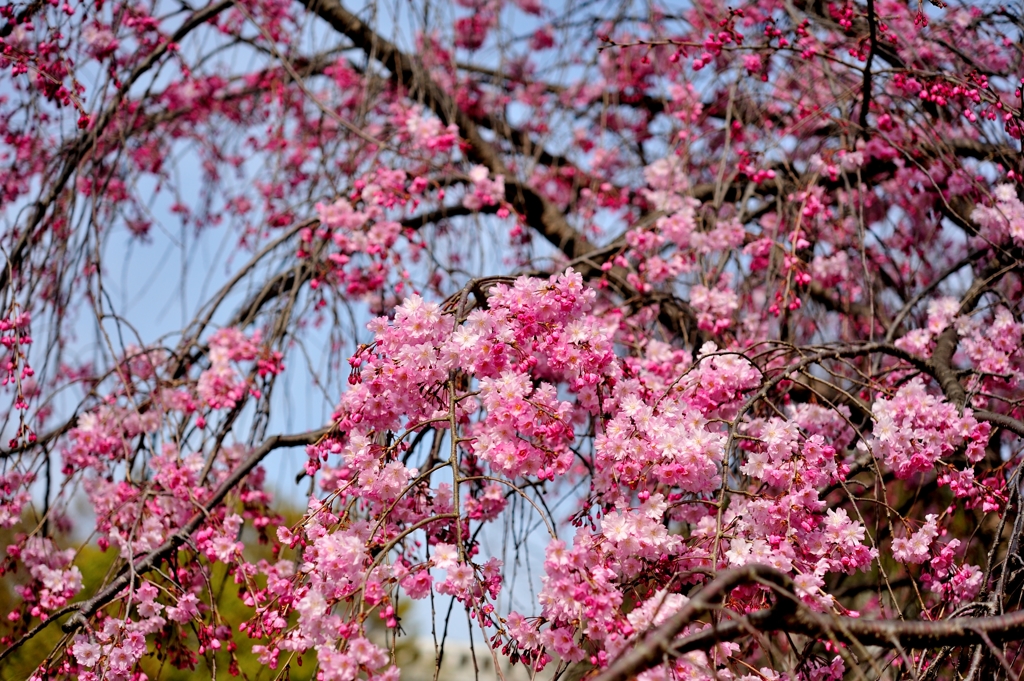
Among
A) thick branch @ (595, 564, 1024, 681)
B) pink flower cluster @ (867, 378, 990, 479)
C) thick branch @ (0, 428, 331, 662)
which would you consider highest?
thick branch @ (0, 428, 331, 662)

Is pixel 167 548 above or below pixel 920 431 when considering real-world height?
above

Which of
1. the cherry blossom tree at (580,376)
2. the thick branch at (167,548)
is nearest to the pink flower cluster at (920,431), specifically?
the cherry blossom tree at (580,376)

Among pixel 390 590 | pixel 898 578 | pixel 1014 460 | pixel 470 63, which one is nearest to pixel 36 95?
pixel 470 63

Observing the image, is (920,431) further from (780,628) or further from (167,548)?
(167,548)

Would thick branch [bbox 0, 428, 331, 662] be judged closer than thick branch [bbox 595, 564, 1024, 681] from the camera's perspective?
No

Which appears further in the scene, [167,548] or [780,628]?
[167,548]

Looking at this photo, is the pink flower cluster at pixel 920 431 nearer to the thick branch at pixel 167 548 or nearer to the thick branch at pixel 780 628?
the thick branch at pixel 780 628

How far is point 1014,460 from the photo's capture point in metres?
2.24

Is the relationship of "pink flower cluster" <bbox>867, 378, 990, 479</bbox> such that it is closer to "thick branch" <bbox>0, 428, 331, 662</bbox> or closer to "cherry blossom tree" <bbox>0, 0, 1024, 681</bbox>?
"cherry blossom tree" <bbox>0, 0, 1024, 681</bbox>

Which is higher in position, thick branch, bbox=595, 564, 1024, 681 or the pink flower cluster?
the pink flower cluster

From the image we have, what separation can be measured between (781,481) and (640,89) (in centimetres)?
300

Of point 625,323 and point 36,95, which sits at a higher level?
point 36,95

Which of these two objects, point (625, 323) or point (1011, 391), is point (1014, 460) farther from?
point (625, 323)

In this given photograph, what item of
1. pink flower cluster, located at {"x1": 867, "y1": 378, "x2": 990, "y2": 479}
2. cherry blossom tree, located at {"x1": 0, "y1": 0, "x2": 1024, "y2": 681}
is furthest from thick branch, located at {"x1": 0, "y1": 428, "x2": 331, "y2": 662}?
pink flower cluster, located at {"x1": 867, "y1": 378, "x2": 990, "y2": 479}
